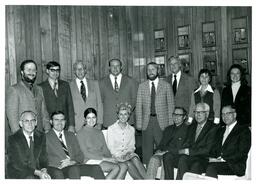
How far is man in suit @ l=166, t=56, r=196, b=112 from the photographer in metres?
4.55

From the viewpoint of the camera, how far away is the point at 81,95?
14.1ft

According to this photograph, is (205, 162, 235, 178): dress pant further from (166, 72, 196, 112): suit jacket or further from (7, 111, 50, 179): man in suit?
(7, 111, 50, 179): man in suit

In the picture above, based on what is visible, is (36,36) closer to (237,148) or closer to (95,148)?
(95,148)

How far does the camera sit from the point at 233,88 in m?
4.28

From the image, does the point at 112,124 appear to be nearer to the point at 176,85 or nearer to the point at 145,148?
the point at 145,148

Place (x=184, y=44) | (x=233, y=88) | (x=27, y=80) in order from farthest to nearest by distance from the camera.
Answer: (x=184, y=44)
(x=233, y=88)
(x=27, y=80)

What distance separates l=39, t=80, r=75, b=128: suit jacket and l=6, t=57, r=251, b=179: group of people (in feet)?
0.04

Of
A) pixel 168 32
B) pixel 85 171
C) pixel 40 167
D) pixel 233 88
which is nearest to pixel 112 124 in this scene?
pixel 85 171

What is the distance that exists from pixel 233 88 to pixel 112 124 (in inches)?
57.7

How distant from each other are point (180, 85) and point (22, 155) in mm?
2043

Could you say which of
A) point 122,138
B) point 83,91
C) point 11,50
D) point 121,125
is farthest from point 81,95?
point 11,50

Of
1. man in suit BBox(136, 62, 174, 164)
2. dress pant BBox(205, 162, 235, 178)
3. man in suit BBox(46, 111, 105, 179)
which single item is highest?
man in suit BBox(136, 62, 174, 164)

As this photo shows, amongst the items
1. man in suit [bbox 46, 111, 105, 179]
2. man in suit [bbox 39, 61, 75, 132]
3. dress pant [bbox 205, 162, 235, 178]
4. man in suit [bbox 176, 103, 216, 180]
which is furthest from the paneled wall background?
dress pant [bbox 205, 162, 235, 178]
